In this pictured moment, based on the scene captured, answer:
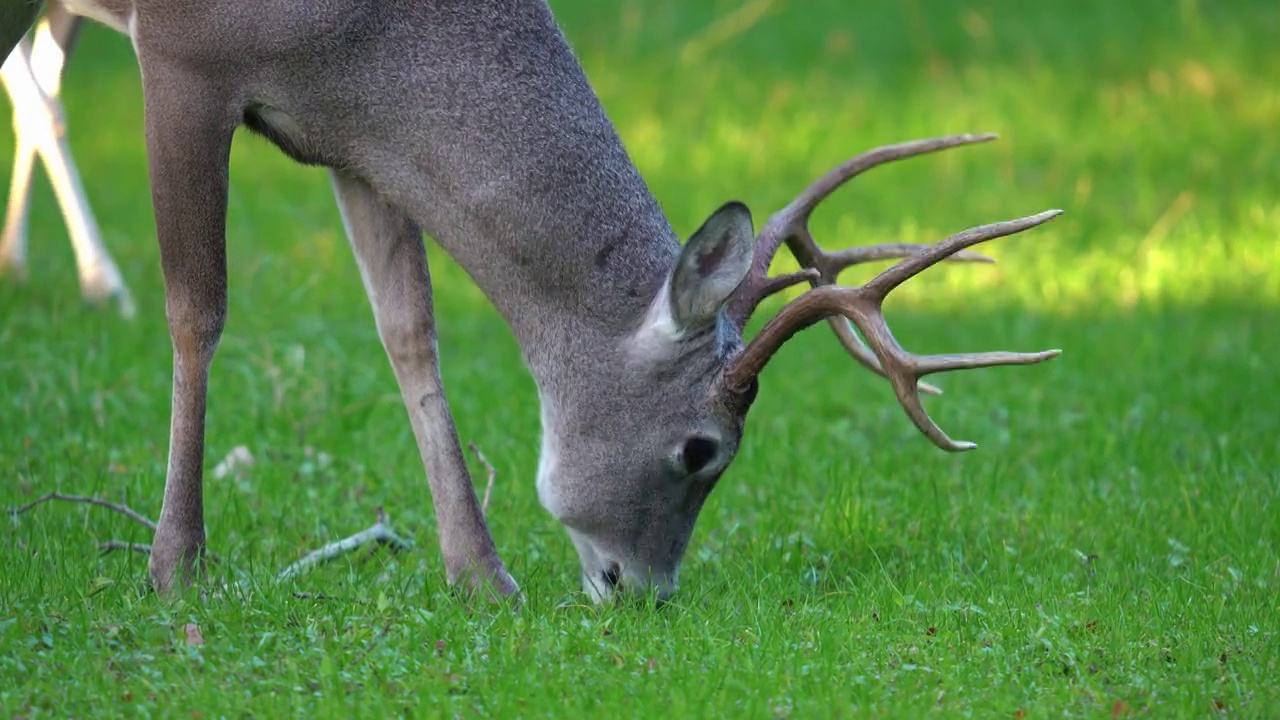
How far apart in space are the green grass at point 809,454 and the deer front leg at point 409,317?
1.05 ft

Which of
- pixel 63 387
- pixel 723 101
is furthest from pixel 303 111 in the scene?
pixel 723 101

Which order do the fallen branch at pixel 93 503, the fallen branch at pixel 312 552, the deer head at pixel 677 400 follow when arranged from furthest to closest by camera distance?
the fallen branch at pixel 93 503
the fallen branch at pixel 312 552
the deer head at pixel 677 400

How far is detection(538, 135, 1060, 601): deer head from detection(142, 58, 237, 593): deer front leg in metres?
1.03

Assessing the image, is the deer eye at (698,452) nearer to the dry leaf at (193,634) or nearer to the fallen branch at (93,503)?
the dry leaf at (193,634)

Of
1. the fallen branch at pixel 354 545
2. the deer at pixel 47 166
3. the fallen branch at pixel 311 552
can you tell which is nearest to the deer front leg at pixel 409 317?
the fallen branch at pixel 311 552

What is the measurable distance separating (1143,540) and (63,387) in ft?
14.5

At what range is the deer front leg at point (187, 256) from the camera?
493 centimetres

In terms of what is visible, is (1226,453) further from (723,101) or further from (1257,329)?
(723,101)

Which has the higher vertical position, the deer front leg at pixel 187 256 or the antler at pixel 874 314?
the deer front leg at pixel 187 256

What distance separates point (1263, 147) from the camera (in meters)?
13.0

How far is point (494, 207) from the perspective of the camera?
4977mm

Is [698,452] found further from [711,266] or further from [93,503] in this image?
[93,503]

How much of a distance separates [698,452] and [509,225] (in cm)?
85

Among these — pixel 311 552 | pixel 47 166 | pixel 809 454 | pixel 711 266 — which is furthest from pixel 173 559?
pixel 47 166
